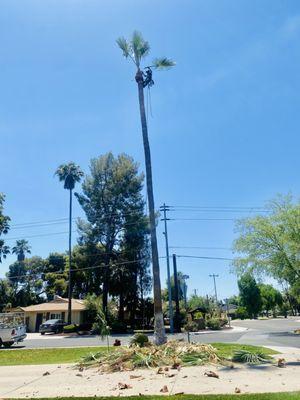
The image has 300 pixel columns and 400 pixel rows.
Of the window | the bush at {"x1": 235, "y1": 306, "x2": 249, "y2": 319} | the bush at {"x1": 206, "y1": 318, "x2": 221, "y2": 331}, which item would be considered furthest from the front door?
the bush at {"x1": 235, "y1": 306, "x2": 249, "y2": 319}

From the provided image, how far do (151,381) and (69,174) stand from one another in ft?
151

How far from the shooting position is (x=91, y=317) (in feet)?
161

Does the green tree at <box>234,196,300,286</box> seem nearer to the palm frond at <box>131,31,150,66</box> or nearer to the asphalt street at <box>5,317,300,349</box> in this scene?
the asphalt street at <box>5,317,300,349</box>

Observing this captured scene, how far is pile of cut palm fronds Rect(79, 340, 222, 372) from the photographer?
11203 millimetres

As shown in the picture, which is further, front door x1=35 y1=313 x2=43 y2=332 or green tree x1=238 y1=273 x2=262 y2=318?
green tree x1=238 y1=273 x2=262 y2=318

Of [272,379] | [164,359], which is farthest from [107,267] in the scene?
[272,379]

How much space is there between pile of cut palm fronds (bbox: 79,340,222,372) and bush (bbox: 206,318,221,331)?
2973 centimetres

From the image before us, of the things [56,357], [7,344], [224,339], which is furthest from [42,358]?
[224,339]

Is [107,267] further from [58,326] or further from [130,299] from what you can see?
[58,326]

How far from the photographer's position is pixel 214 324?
41.4 meters

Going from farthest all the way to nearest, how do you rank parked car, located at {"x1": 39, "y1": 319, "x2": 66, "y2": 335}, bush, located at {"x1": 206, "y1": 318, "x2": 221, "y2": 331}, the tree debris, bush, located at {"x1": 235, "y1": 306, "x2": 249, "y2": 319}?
bush, located at {"x1": 235, "y1": 306, "x2": 249, "y2": 319} < parked car, located at {"x1": 39, "y1": 319, "x2": 66, "y2": 335} < bush, located at {"x1": 206, "y1": 318, "x2": 221, "y2": 331} < the tree debris

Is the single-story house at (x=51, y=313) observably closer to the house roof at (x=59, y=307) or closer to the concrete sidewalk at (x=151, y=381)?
the house roof at (x=59, y=307)

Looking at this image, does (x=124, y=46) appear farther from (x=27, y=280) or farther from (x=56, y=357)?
(x=27, y=280)


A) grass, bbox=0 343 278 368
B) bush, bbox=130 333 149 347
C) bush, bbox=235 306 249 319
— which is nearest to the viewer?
bush, bbox=130 333 149 347
